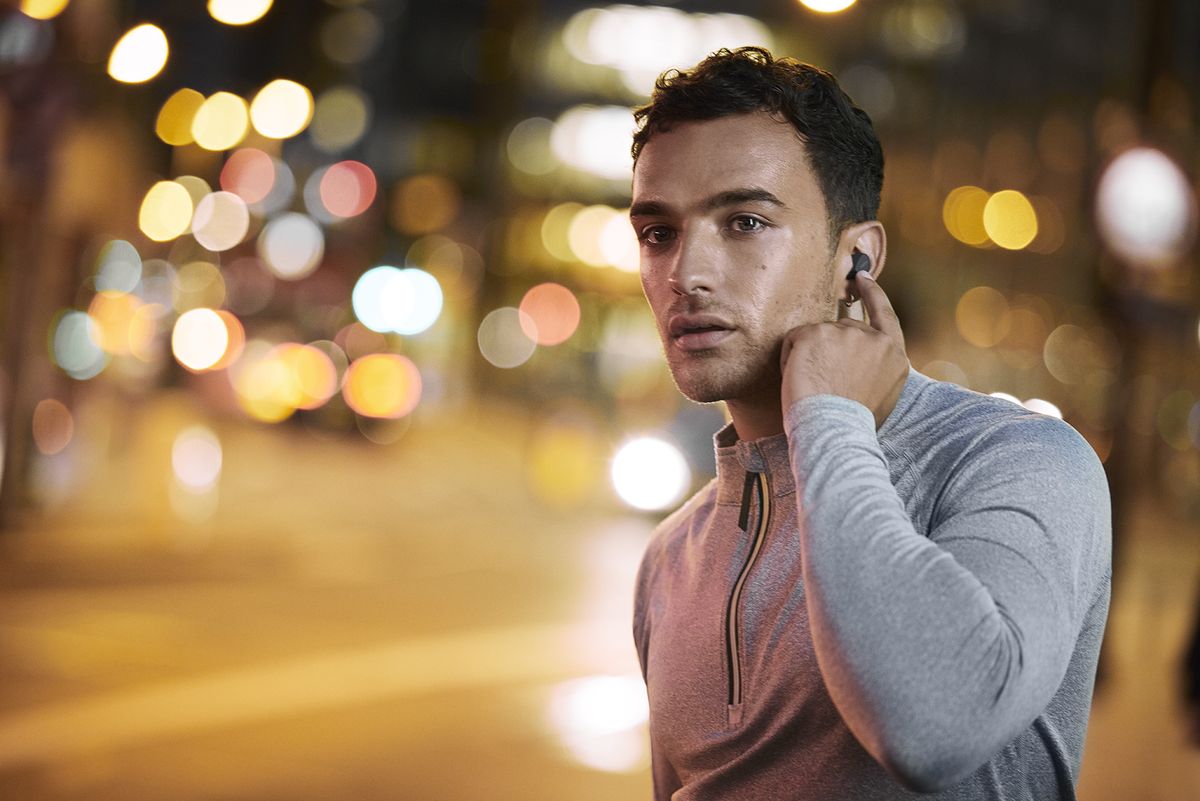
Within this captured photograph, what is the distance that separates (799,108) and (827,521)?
82 cm

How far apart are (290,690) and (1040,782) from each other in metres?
7.37

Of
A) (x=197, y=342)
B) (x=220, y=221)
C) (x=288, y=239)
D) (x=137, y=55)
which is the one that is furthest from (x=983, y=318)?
(x=137, y=55)

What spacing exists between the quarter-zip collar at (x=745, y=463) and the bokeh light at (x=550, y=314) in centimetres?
7987

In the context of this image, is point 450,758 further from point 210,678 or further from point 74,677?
point 74,677

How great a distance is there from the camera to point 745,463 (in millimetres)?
2354

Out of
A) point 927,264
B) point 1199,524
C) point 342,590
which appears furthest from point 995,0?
point 342,590

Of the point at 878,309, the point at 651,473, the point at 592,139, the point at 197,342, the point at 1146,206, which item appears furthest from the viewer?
the point at 592,139

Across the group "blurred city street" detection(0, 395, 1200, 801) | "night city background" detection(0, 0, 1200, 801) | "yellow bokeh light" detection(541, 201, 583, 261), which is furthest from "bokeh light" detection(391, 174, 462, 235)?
"blurred city street" detection(0, 395, 1200, 801)

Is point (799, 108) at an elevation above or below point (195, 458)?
above

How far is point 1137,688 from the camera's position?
10555 mm

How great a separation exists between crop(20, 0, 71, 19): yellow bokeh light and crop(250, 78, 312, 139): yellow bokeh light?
63.6 feet

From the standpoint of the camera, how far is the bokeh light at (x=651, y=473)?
681 inches

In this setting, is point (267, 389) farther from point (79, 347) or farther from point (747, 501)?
point (747, 501)

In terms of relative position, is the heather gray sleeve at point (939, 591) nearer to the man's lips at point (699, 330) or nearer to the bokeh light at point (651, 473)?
the man's lips at point (699, 330)
